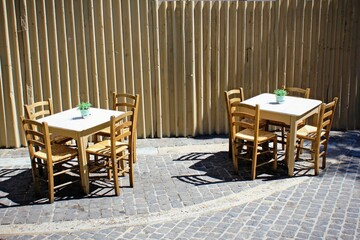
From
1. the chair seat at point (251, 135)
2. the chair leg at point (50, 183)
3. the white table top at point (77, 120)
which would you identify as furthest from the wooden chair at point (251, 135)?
the chair leg at point (50, 183)

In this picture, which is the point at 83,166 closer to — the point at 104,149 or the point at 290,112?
the point at 104,149

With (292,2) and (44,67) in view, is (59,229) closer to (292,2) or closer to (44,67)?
(44,67)

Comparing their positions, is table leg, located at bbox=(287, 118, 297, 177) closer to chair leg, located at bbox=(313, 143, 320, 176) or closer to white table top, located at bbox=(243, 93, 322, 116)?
white table top, located at bbox=(243, 93, 322, 116)

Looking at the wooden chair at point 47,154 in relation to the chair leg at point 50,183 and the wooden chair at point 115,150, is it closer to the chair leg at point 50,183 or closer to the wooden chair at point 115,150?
the chair leg at point 50,183

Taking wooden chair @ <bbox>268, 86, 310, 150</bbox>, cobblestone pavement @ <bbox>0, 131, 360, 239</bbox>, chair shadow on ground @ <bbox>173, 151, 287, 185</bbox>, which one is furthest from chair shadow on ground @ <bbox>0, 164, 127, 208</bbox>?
wooden chair @ <bbox>268, 86, 310, 150</bbox>

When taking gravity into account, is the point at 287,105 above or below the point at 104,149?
above

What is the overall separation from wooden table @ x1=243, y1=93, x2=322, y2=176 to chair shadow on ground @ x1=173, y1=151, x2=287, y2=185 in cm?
35

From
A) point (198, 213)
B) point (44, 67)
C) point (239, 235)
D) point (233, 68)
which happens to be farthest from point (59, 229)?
point (233, 68)

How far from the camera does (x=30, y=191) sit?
7316 millimetres

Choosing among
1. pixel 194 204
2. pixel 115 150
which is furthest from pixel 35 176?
pixel 194 204

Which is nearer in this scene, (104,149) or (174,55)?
(104,149)

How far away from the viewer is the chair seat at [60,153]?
7004 mm

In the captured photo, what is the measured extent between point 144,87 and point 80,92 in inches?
48.7

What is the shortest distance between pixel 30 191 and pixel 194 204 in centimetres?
252
